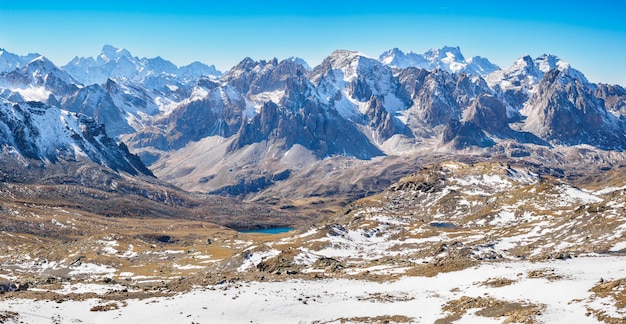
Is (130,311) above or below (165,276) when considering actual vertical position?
above

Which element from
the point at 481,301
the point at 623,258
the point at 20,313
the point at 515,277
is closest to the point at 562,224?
the point at 623,258

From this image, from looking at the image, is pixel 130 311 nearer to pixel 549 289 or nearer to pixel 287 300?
pixel 287 300

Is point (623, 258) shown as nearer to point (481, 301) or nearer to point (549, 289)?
point (549, 289)

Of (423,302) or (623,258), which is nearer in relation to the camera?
(423,302)

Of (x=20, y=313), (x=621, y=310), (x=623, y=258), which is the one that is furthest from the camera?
(x=623, y=258)

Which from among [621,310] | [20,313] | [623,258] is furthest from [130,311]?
[623,258]

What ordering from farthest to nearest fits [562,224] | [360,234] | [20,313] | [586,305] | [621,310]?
[360,234] → [562,224] → [20,313] → [586,305] → [621,310]
